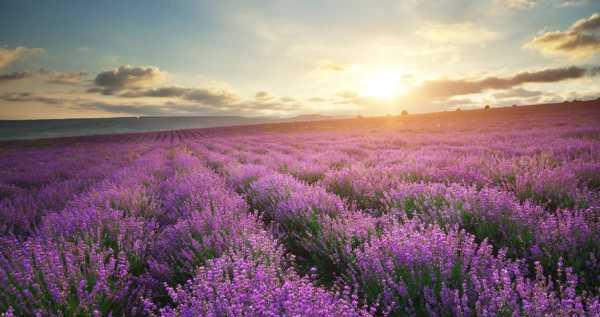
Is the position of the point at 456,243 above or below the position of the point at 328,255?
above

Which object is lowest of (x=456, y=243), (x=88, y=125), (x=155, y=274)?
(x=155, y=274)

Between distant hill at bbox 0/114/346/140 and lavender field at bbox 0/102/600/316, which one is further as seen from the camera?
distant hill at bbox 0/114/346/140

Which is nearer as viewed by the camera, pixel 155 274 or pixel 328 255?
pixel 155 274

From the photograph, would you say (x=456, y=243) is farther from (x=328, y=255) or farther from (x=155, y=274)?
(x=155, y=274)

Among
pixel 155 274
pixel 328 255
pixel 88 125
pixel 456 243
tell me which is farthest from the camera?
pixel 88 125

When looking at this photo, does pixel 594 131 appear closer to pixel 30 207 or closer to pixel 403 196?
pixel 403 196

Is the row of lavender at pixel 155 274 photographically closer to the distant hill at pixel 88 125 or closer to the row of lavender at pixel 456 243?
the row of lavender at pixel 456 243

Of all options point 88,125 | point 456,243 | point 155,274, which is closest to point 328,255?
point 456,243

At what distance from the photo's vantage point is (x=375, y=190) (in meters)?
3.65

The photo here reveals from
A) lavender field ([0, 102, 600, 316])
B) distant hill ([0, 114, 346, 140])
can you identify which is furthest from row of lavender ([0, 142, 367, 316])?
distant hill ([0, 114, 346, 140])

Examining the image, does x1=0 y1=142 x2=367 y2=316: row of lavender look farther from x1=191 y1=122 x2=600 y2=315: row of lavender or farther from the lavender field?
x1=191 y1=122 x2=600 y2=315: row of lavender

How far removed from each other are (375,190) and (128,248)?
103 inches

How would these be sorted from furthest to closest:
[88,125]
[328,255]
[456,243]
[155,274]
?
[88,125], [328,255], [155,274], [456,243]

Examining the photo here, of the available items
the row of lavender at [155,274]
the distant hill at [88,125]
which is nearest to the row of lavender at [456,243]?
the row of lavender at [155,274]
